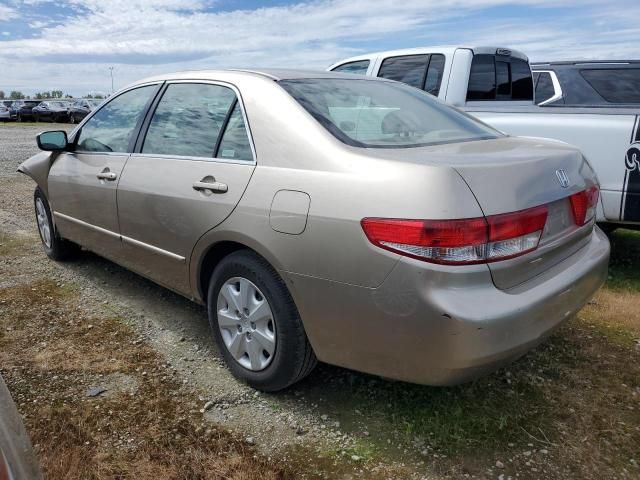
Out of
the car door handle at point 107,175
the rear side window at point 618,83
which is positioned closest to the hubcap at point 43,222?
the car door handle at point 107,175

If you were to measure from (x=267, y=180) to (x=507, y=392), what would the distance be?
62.8 inches

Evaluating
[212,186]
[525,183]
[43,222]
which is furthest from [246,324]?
[43,222]

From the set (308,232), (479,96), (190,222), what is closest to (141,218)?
(190,222)

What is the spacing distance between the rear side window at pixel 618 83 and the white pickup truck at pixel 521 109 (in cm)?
53

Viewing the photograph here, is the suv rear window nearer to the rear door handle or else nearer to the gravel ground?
the gravel ground

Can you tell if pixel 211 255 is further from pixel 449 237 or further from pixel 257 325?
pixel 449 237

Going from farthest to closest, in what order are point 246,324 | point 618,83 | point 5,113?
point 5,113, point 618,83, point 246,324

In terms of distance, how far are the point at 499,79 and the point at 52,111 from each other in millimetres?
30705

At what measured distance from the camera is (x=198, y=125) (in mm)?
3148

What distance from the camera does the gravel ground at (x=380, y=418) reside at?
234cm

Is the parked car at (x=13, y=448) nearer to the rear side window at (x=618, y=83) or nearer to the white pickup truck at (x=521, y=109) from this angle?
the white pickup truck at (x=521, y=109)

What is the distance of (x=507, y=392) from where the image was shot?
2.85 metres

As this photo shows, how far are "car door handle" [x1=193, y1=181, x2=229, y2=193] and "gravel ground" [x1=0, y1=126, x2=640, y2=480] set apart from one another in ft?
3.25

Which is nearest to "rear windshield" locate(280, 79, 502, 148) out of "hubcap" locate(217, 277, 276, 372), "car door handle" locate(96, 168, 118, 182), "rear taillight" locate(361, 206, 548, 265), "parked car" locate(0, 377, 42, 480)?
"rear taillight" locate(361, 206, 548, 265)
